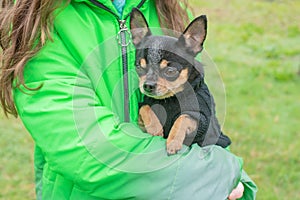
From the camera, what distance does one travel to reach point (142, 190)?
1803 mm

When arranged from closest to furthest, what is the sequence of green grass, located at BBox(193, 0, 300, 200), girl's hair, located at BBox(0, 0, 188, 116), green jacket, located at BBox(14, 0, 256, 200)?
1. green jacket, located at BBox(14, 0, 256, 200)
2. girl's hair, located at BBox(0, 0, 188, 116)
3. green grass, located at BBox(193, 0, 300, 200)

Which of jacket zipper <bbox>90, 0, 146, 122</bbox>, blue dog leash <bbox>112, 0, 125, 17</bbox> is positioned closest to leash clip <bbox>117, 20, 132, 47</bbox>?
jacket zipper <bbox>90, 0, 146, 122</bbox>

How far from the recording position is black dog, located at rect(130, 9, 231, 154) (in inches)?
81.0

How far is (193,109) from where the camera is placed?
82.0 inches

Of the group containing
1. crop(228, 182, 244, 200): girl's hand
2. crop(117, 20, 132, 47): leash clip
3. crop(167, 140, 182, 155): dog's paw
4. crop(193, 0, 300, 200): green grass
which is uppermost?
crop(117, 20, 132, 47): leash clip

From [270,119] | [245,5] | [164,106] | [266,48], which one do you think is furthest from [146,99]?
[245,5]

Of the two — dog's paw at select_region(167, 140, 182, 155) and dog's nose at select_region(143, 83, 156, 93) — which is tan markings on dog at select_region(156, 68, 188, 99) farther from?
dog's paw at select_region(167, 140, 182, 155)

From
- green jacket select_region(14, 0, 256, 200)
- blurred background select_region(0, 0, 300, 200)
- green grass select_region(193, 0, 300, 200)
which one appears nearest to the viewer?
green jacket select_region(14, 0, 256, 200)

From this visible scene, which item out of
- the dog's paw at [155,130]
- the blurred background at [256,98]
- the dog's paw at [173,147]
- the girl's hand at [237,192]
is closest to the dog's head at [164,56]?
the dog's paw at [155,130]

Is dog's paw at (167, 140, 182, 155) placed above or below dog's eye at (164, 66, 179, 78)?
below

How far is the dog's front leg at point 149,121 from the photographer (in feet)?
6.73

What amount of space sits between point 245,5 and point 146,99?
299 inches

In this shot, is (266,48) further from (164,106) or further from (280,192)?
(164,106)

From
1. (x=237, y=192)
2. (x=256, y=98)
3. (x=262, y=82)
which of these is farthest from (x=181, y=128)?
(x=262, y=82)
